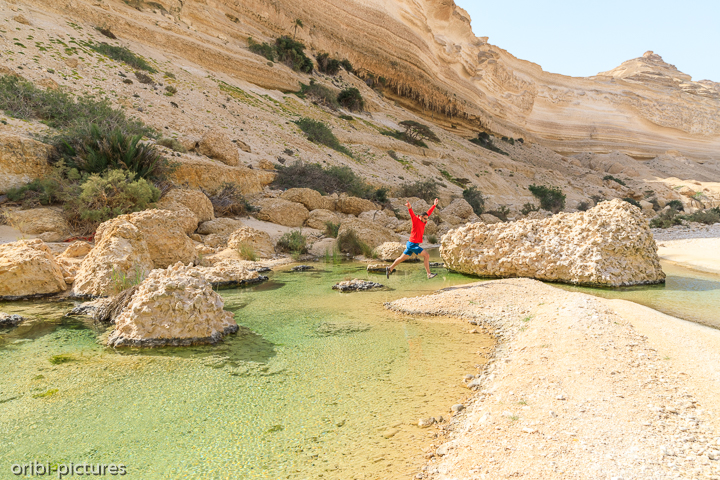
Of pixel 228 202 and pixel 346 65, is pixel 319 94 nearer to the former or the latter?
pixel 346 65

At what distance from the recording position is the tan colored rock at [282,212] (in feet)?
39.3

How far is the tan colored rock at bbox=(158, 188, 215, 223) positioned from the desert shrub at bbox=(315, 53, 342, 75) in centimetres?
2511

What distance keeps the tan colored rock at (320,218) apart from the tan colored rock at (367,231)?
4.14ft

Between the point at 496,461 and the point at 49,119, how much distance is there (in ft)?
45.7

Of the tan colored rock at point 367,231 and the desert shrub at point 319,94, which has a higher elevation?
the desert shrub at point 319,94

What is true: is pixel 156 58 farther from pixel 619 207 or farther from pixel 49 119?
pixel 619 207

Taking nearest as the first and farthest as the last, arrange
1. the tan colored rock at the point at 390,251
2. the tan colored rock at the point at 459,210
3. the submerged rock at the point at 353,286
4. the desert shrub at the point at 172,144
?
1. the submerged rock at the point at 353,286
2. the tan colored rock at the point at 390,251
3. the desert shrub at the point at 172,144
4. the tan colored rock at the point at 459,210

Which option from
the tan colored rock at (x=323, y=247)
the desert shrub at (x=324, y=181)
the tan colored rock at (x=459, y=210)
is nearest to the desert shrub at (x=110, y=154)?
the tan colored rock at (x=323, y=247)

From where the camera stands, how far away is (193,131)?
15.2 m

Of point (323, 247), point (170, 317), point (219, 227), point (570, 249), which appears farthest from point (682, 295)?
point (219, 227)

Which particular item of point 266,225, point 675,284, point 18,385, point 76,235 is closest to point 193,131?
point 266,225

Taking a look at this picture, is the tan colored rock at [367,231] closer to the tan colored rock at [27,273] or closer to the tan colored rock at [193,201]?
the tan colored rock at [193,201]

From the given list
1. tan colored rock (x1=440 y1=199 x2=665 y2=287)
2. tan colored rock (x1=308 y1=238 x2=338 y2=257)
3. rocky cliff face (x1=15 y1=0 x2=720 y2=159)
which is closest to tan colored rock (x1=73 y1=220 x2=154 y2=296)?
tan colored rock (x1=308 y1=238 x2=338 y2=257)

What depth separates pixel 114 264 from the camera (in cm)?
581
